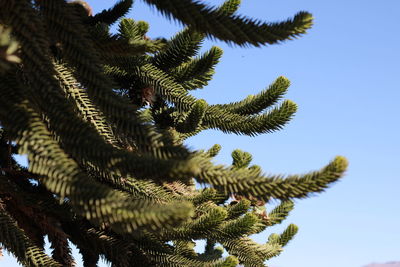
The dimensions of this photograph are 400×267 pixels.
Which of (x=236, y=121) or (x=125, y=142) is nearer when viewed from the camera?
(x=125, y=142)

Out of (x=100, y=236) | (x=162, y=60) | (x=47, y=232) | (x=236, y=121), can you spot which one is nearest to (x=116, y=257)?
(x=100, y=236)

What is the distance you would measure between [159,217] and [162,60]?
2.80 metres

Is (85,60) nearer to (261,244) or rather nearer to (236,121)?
(236,121)

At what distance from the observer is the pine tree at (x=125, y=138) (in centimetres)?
276

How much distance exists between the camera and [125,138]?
3740mm

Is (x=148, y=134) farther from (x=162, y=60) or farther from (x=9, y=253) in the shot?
(x=162, y=60)

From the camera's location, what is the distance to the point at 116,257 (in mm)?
4434

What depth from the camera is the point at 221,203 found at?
5266 millimetres

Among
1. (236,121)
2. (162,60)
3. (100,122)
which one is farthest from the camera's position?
(162,60)

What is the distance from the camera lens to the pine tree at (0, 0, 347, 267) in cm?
276

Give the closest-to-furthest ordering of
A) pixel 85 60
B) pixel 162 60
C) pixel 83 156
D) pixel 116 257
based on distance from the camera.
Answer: pixel 83 156 < pixel 85 60 < pixel 116 257 < pixel 162 60

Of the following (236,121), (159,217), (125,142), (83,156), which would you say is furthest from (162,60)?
(159,217)

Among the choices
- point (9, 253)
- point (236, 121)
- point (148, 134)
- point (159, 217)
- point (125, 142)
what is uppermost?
→ point (236, 121)

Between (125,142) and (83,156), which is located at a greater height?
(125,142)
